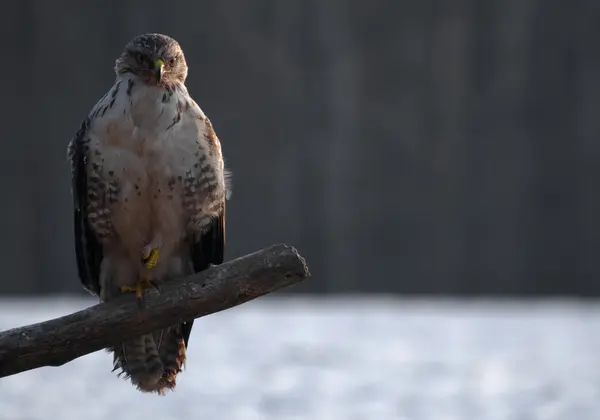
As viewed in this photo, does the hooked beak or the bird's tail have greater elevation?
the hooked beak

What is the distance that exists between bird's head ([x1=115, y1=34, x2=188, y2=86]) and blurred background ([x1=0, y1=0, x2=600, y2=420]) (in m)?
3.22

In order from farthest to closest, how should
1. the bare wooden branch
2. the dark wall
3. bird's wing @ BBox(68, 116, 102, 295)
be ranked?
1. the dark wall
2. bird's wing @ BBox(68, 116, 102, 295)
3. the bare wooden branch

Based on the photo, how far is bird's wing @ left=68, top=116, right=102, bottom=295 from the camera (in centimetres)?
281

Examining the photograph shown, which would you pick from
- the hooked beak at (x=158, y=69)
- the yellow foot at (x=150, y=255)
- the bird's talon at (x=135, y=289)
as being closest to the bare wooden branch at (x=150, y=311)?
the bird's talon at (x=135, y=289)

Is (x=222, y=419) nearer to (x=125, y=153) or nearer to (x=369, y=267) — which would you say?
(x=125, y=153)

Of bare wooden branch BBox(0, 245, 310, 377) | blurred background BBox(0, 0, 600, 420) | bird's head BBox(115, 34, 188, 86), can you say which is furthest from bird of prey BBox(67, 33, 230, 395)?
blurred background BBox(0, 0, 600, 420)

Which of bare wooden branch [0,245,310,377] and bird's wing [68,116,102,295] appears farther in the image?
bird's wing [68,116,102,295]

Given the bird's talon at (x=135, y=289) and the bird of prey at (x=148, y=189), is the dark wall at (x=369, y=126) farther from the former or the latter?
the bird's talon at (x=135, y=289)

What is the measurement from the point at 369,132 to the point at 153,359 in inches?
131

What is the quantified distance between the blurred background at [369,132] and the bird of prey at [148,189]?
300 centimetres

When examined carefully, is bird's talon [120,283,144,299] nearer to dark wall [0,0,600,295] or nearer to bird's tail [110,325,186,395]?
bird's tail [110,325,186,395]

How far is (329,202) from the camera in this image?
6023 mm

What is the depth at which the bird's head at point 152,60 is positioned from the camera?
274 centimetres

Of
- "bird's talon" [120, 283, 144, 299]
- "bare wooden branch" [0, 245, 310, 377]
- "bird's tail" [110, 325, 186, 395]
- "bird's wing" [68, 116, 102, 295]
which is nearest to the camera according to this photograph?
"bare wooden branch" [0, 245, 310, 377]
